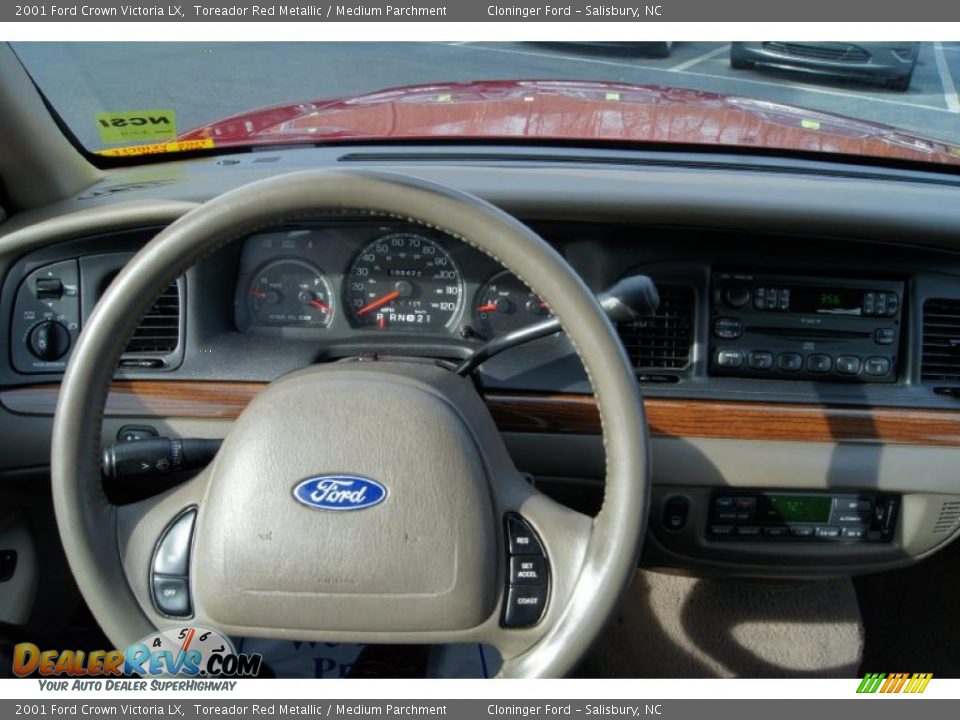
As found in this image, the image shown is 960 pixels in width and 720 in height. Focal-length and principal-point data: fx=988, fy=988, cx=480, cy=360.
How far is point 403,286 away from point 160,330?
0.60m

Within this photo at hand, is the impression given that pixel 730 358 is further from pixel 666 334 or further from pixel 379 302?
pixel 379 302

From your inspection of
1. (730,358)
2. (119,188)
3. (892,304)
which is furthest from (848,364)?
(119,188)

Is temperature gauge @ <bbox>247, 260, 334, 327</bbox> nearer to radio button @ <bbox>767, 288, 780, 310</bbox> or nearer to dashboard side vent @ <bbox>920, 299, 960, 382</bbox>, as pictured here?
radio button @ <bbox>767, 288, 780, 310</bbox>

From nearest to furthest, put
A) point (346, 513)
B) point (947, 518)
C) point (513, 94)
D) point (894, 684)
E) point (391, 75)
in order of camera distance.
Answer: point (346, 513) → point (947, 518) → point (894, 684) → point (513, 94) → point (391, 75)

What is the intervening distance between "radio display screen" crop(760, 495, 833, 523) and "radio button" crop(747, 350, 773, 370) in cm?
32

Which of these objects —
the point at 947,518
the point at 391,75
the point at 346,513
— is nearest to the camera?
the point at 346,513

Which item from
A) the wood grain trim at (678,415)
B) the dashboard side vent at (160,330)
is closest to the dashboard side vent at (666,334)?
the wood grain trim at (678,415)

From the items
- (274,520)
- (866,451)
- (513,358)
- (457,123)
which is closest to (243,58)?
(457,123)

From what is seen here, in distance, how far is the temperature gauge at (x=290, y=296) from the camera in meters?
2.37

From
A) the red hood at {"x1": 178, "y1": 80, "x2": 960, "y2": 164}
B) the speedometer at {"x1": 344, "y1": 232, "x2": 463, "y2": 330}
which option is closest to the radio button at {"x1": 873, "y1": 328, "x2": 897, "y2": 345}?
the red hood at {"x1": 178, "y1": 80, "x2": 960, "y2": 164}

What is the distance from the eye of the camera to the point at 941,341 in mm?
2354

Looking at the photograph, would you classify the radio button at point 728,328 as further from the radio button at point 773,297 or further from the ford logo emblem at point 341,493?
the ford logo emblem at point 341,493

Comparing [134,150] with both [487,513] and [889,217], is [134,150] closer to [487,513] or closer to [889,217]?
[487,513]

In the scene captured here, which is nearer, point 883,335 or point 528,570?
point 528,570
